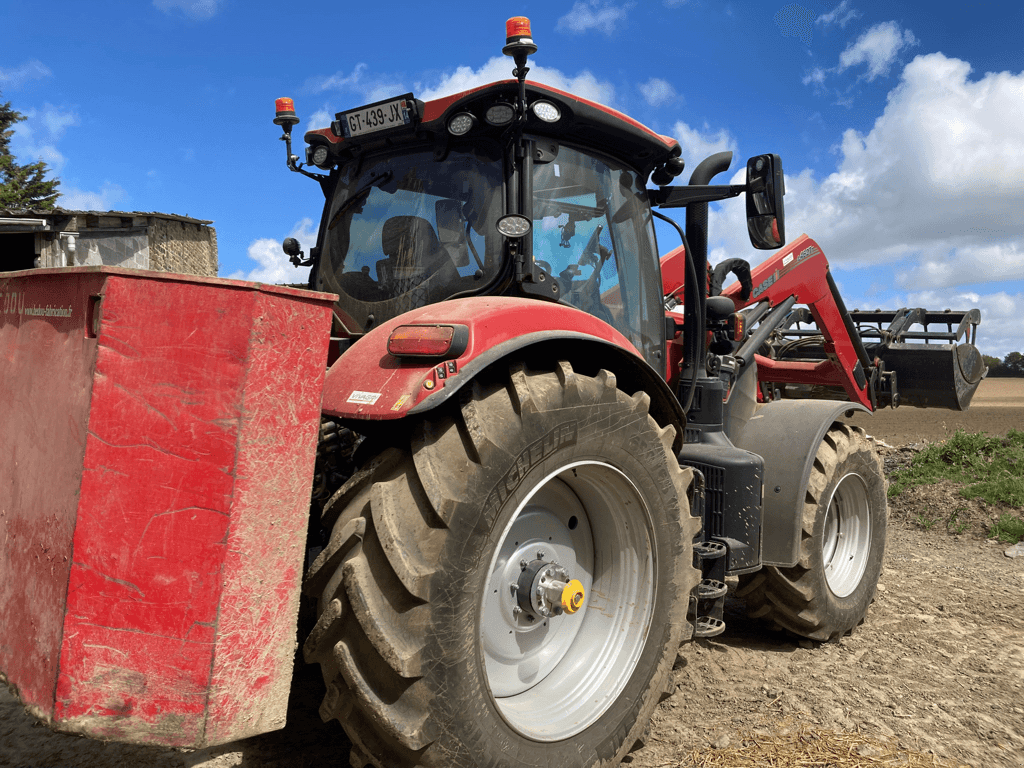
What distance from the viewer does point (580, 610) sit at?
2680 mm

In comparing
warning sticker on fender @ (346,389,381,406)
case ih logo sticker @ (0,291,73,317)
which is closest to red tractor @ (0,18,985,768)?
warning sticker on fender @ (346,389,381,406)

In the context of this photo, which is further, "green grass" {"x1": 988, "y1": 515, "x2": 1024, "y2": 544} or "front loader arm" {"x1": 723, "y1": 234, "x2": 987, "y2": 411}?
"green grass" {"x1": 988, "y1": 515, "x2": 1024, "y2": 544}

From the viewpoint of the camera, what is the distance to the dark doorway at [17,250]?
504 inches

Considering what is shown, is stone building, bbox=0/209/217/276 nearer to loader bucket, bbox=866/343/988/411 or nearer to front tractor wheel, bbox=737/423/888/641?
loader bucket, bbox=866/343/988/411

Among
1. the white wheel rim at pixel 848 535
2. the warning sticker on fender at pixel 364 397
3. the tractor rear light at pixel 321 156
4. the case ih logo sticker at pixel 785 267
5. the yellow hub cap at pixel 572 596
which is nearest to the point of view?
the warning sticker on fender at pixel 364 397

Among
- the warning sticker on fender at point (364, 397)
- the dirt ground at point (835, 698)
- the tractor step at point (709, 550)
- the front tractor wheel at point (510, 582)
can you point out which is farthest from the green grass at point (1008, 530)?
the warning sticker on fender at point (364, 397)

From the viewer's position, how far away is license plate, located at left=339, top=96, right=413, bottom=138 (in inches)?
115

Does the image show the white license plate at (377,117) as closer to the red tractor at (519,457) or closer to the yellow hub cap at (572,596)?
the red tractor at (519,457)

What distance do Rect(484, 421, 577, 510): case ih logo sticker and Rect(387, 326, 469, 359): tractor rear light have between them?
13.9 inches

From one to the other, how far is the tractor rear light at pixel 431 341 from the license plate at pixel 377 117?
48.6 inches

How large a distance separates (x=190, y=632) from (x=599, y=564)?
1.45 meters

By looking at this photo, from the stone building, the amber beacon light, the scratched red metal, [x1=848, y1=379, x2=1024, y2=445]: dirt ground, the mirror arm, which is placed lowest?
[x1=848, y1=379, x2=1024, y2=445]: dirt ground

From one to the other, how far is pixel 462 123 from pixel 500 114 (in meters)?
0.19

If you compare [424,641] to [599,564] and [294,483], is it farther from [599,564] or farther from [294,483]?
[599,564]
